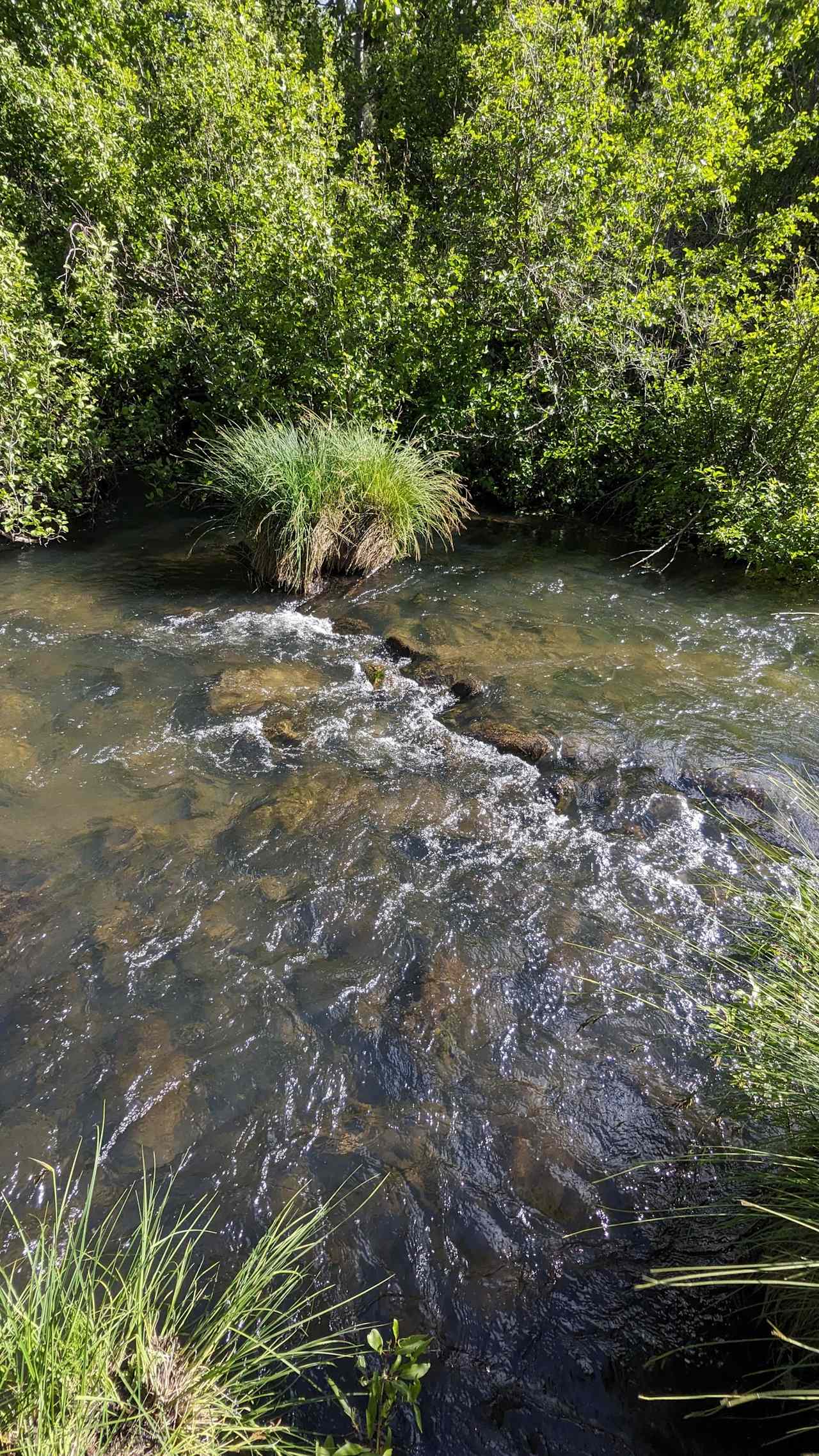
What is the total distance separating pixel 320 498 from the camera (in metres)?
8.27

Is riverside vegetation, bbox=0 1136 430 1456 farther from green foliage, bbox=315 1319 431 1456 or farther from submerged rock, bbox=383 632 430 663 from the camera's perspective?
submerged rock, bbox=383 632 430 663

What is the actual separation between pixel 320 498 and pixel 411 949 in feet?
19.8

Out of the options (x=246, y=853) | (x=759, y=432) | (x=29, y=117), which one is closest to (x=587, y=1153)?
(x=246, y=853)

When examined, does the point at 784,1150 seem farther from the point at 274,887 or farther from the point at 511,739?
the point at 511,739

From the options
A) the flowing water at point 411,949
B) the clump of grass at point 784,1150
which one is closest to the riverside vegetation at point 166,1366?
the flowing water at point 411,949

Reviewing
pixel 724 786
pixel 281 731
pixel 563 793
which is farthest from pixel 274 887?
pixel 724 786

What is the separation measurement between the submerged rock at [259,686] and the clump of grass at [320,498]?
2.02 metres

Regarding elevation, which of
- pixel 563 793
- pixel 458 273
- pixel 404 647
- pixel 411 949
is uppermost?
pixel 458 273

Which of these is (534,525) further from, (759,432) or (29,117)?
(29,117)

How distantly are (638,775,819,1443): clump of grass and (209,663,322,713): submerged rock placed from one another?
467 cm

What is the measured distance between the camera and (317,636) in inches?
299

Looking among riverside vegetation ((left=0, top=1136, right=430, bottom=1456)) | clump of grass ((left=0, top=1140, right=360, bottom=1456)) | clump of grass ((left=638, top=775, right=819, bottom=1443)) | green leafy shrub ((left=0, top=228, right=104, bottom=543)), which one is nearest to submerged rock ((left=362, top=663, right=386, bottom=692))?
clump of grass ((left=638, top=775, right=819, bottom=1443))

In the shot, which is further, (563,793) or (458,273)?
(458,273)

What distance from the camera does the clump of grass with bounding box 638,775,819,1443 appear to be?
6.23 feet
